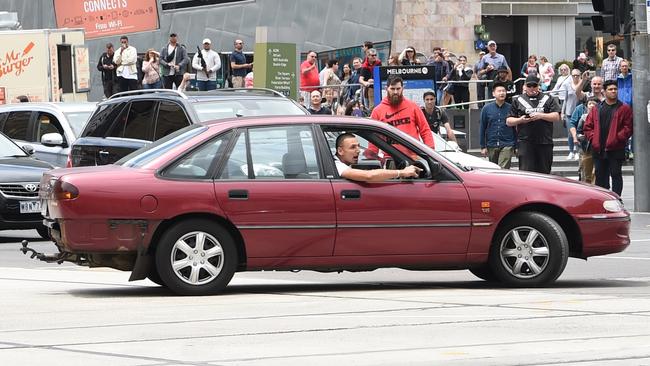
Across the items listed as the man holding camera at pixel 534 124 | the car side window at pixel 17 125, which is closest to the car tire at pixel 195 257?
the man holding camera at pixel 534 124

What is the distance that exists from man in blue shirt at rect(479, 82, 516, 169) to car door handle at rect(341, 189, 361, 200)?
10.2 m

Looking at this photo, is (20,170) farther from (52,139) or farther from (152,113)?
(152,113)

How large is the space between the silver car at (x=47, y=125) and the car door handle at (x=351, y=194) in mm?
9895

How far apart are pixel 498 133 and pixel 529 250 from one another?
985cm

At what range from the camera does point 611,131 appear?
73.5 feet

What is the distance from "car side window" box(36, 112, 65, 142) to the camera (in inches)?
898

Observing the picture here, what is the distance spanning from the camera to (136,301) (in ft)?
39.6

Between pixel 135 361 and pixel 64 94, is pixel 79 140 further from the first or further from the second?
pixel 64 94

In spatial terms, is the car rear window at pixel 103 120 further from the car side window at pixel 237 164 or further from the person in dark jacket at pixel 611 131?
Result: the person in dark jacket at pixel 611 131

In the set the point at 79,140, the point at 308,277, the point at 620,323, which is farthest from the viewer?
the point at 79,140

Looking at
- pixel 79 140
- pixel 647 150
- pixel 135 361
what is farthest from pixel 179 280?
pixel 647 150

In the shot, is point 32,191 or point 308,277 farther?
point 32,191

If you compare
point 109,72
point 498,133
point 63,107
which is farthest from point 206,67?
point 498,133

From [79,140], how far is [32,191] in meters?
1.32
